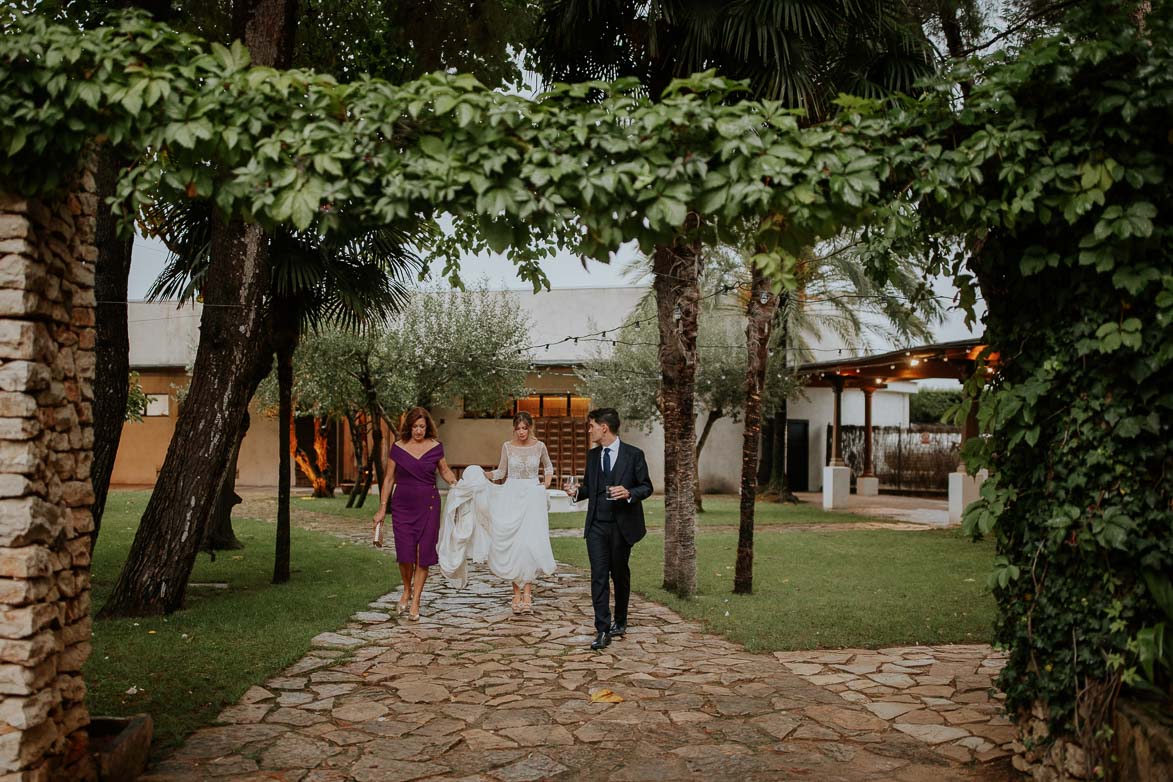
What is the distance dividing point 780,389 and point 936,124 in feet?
56.9

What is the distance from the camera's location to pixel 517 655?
677 cm

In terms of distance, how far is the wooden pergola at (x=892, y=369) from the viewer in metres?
15.2

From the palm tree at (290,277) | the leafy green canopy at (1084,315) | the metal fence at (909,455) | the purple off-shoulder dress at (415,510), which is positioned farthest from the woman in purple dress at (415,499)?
the metal fence at (909,455)

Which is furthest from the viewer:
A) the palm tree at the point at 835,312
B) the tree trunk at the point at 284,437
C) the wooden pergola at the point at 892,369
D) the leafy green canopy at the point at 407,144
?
the palm tree at the point at 835,312

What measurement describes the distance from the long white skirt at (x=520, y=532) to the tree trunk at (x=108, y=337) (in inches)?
142

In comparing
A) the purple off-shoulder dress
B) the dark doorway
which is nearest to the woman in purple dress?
the purple off-shoulder dress

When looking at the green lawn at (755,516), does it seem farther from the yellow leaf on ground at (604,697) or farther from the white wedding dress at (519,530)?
the yellow leaf on ground at (604,697)

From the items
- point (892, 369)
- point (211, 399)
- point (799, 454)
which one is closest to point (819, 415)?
point (799, 454)

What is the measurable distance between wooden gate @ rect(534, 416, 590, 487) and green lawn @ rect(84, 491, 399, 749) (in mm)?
12956

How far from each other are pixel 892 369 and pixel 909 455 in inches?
283

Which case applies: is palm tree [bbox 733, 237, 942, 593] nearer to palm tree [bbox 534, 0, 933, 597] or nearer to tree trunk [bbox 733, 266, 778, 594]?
tree trunk [bbox 733, 266, 778, 594]

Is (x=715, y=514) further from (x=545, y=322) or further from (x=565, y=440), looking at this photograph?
(x=545, y=322)

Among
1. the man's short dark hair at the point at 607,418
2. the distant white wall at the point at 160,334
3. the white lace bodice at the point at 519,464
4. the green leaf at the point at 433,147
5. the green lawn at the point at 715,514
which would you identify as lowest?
the green lawn at the point at 715,514

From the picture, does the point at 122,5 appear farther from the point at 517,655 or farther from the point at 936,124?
the point at 936,124
